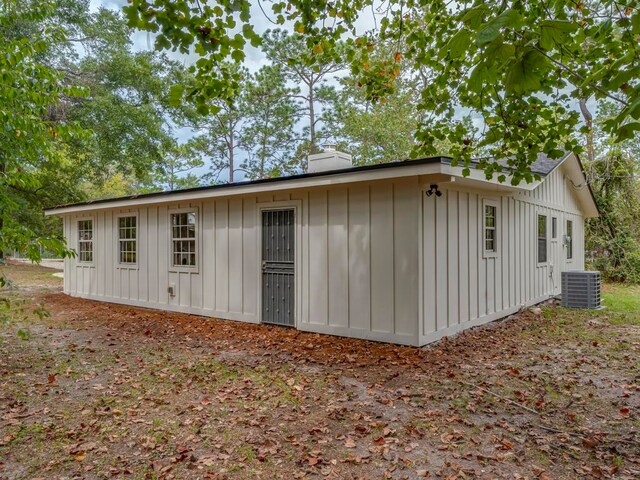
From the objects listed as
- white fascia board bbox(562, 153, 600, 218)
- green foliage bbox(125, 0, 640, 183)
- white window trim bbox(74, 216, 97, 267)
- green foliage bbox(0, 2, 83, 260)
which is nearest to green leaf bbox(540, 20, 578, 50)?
green foliage bbox(125, 0, 640, 183)

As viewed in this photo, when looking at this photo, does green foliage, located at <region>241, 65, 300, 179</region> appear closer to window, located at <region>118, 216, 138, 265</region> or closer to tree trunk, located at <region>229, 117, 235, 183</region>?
tree trunk, located at <region>229, 117, 235, 183</region>

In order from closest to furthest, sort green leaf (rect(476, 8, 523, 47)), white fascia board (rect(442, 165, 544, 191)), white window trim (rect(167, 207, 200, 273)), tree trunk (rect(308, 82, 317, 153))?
green leaf (rect(476, 8, 523, 47)) → white fascia board (rect(442, 165, 544, 191)) → white window trim (rect(167, 207, 200, 273)) → tree trunk (rect(308, 82, 317, 153))

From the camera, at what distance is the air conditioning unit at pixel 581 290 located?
8703 millimetres

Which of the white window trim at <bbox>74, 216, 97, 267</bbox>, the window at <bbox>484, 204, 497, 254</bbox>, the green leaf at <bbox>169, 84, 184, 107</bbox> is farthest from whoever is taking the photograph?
the white window trim at <bbox>74, 216, 97, 267</bbox>

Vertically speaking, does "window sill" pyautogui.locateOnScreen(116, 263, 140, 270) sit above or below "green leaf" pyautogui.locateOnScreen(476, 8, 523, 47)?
below

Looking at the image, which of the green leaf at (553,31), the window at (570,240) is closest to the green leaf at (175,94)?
the green leaf at (553,31)

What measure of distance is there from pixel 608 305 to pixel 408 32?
8052 mm

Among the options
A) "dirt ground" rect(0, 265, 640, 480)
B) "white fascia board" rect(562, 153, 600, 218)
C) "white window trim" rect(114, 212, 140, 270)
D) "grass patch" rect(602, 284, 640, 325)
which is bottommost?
"dirt ground" rect(0, 265, 640, 480)

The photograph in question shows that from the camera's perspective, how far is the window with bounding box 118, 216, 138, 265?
371 inches

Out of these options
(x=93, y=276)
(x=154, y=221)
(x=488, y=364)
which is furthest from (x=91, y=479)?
(x=93, y=276)

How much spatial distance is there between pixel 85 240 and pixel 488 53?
11.5 meters

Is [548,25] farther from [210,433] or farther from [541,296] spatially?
[541,296]

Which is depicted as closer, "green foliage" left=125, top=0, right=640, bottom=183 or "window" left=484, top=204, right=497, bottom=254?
"green foliage" left=125, top=0, right=640, bottom=183

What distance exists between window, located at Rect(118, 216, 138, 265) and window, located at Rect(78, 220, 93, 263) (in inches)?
56.6
